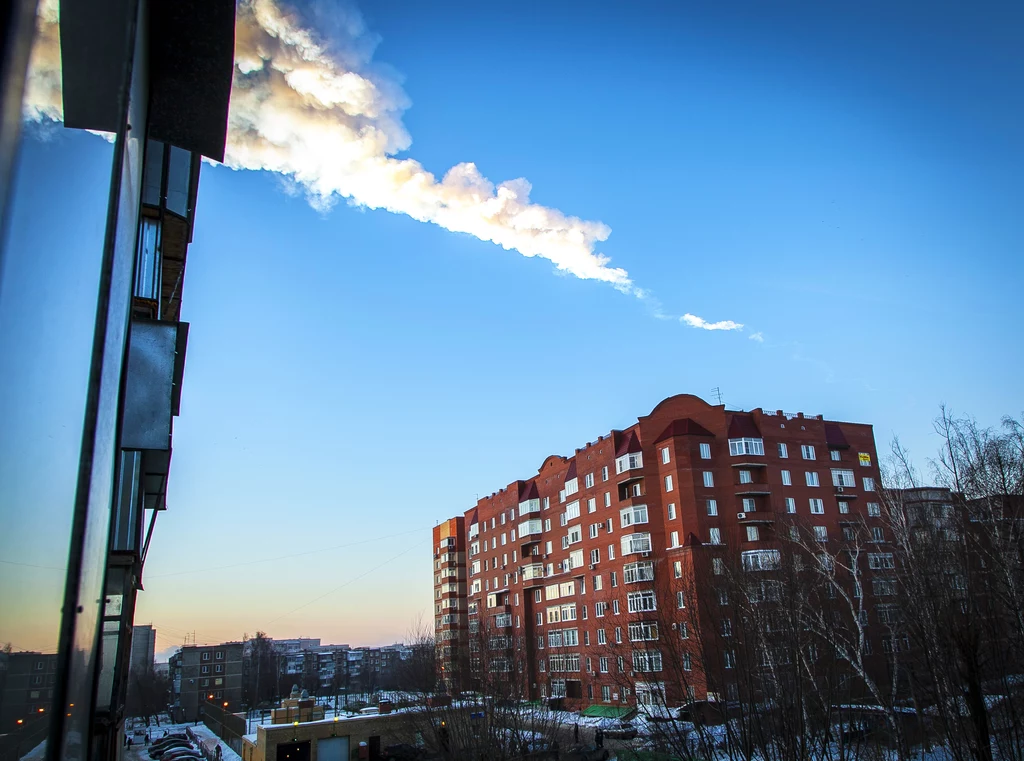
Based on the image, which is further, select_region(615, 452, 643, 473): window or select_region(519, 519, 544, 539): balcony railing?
select_region(519, 519, 544, 539): balcony railing

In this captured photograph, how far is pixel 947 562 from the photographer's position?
22.0 m


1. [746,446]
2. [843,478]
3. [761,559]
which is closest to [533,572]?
[746,446]

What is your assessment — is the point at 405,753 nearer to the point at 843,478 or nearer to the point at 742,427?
the point at 742,427

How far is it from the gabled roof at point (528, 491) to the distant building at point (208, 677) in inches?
2451

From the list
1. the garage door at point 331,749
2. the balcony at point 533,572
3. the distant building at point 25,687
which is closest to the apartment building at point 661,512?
the balcony at point 533,572

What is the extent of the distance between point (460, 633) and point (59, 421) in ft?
272

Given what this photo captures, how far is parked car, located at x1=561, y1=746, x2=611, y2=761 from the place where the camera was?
3120 centimetres

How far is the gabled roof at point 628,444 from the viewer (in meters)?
52.6

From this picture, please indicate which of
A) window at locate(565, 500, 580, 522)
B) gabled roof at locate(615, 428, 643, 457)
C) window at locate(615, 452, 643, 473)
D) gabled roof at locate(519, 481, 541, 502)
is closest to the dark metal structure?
window at locate(615, 452, 643, 473)

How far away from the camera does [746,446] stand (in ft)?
163

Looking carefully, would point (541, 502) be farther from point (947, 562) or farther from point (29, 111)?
point (29, 111)

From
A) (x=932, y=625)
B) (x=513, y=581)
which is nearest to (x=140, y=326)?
(x=932, y=625)

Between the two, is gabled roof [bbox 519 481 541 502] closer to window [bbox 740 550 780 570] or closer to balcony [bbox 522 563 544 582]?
balcony [bbox 522 563 544 582]

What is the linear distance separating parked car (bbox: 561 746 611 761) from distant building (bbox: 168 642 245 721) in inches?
3343
